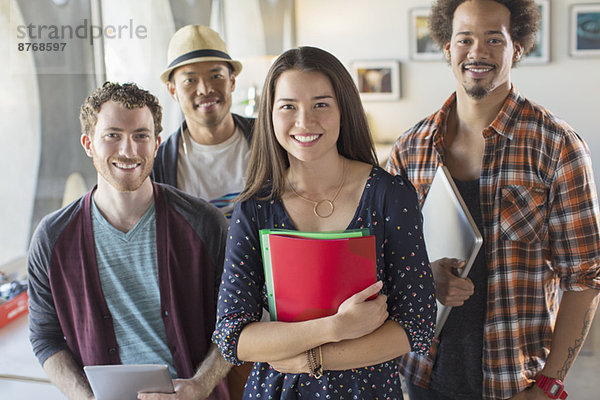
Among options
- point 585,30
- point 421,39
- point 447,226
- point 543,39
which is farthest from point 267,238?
point 585,30

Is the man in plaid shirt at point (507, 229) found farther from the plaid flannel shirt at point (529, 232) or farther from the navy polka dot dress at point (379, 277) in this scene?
the navy polka dot dress at point (379, 277)

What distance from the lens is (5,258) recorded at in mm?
2367

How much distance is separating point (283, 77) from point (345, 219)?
0.37 m

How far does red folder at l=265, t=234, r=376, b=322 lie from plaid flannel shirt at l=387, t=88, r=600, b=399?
2.03ft

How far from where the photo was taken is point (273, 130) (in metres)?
1.31

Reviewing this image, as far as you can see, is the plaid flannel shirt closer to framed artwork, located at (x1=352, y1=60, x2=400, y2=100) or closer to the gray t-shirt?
the gray t-shirt

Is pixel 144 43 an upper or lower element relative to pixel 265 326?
upper

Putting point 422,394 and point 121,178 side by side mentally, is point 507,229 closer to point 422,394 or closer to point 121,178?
point 422,394

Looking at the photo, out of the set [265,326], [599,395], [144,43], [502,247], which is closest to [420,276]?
[265,326]

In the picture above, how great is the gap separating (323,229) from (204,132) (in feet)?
3.31

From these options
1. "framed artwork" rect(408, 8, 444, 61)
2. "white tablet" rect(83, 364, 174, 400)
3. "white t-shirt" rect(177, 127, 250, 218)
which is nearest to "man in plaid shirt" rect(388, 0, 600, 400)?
"white t-shirt" rect(177, 127, 250, 218)

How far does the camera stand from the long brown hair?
125cm

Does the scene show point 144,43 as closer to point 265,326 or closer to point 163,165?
point 163,165

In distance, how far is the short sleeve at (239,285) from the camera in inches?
48.2
